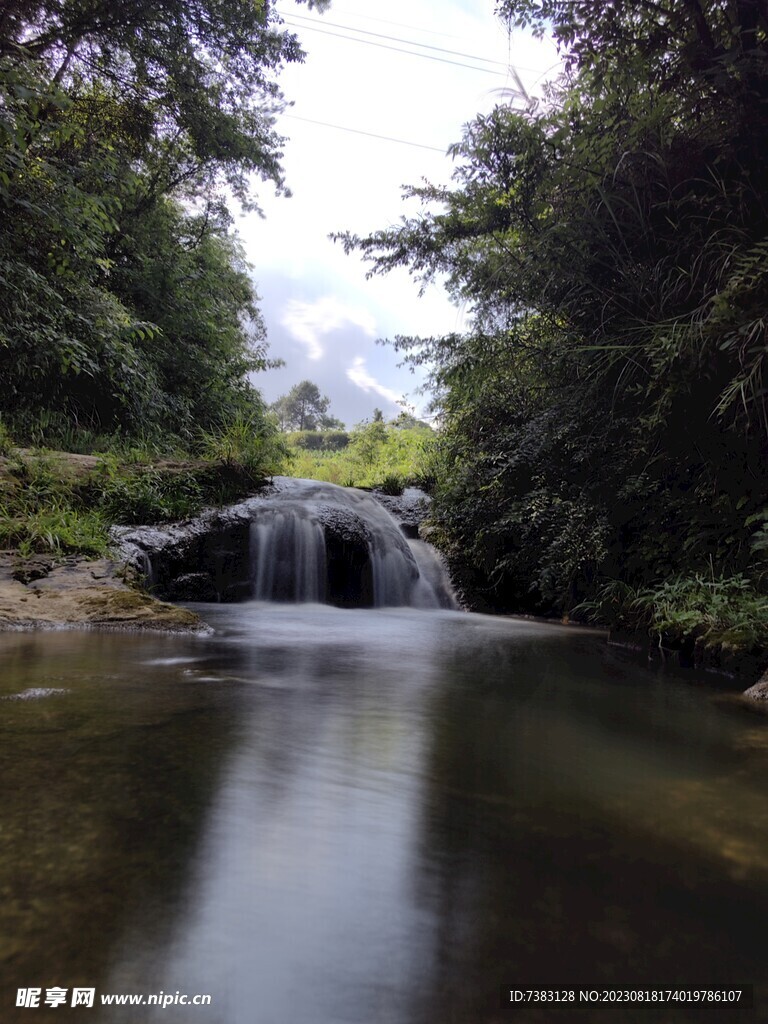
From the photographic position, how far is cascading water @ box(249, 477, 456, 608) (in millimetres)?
7711

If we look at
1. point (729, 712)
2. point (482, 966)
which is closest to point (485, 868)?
point (482, 966)

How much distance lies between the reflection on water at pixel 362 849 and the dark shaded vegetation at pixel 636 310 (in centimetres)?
249

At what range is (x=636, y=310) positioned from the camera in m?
5.44

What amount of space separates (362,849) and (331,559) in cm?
675

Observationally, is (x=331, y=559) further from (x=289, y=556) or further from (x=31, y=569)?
(x=31, y=569)

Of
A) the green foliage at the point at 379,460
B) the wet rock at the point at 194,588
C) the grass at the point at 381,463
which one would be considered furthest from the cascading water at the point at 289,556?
the green foliage at the point at 379,460

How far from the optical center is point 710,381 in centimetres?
463

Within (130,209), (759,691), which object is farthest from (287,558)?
(130,209)

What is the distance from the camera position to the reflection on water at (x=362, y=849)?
947mm

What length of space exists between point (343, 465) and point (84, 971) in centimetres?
1728

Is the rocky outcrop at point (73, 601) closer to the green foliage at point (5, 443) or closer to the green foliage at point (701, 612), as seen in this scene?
the green foliage at point (5, 443)

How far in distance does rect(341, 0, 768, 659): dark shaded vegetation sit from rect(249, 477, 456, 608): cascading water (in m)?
1.57

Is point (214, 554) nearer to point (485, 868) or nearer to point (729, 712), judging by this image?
point (729, 712)

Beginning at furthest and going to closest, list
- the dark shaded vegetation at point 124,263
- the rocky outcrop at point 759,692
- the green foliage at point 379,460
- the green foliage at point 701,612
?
1. the green foliage at point 379,460
2. the dark shaded vegetation at point 124,263
3. the green foliage at point 701,612
4. the rocky outcrop at point 759,692
